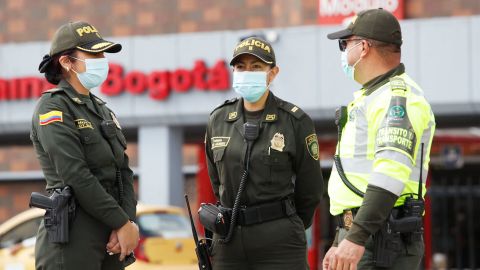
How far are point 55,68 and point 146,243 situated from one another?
5525mm

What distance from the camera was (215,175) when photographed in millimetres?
5770

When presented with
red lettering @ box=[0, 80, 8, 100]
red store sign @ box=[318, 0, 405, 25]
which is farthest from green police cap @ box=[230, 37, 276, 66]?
red store sign @ box=[318, 0, 405, 25]

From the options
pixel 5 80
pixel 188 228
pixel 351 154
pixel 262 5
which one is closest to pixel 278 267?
pixel 351 154

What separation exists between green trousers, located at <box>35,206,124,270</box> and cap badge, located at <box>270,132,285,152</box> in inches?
40.8

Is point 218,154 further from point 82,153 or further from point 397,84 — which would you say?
point 397,84

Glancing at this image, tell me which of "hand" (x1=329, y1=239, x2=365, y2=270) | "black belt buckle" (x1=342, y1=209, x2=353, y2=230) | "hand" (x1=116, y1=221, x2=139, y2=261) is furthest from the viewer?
"hand" (x1=116, y1=221, x2=139, y2=261)

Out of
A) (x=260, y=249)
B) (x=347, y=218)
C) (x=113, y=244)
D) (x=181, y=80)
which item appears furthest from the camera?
(x=181, y=80)

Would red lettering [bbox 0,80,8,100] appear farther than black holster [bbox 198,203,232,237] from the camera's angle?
Yes

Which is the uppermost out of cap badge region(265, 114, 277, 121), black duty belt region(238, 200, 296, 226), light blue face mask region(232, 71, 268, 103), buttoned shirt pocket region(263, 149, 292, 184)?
light blue face mask region(232, 71, 268, 103)

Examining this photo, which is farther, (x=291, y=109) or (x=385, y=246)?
(x=291, y=109)

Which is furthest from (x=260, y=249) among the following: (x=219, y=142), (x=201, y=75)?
(x=201, y=75)

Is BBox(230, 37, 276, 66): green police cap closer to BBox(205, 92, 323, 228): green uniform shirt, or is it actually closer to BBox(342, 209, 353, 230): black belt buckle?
BBox(205, 92, 323, 228): green uniform shirt

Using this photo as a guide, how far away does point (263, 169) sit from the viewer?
17.9 feet

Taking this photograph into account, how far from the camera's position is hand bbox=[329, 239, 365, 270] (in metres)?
4.23
